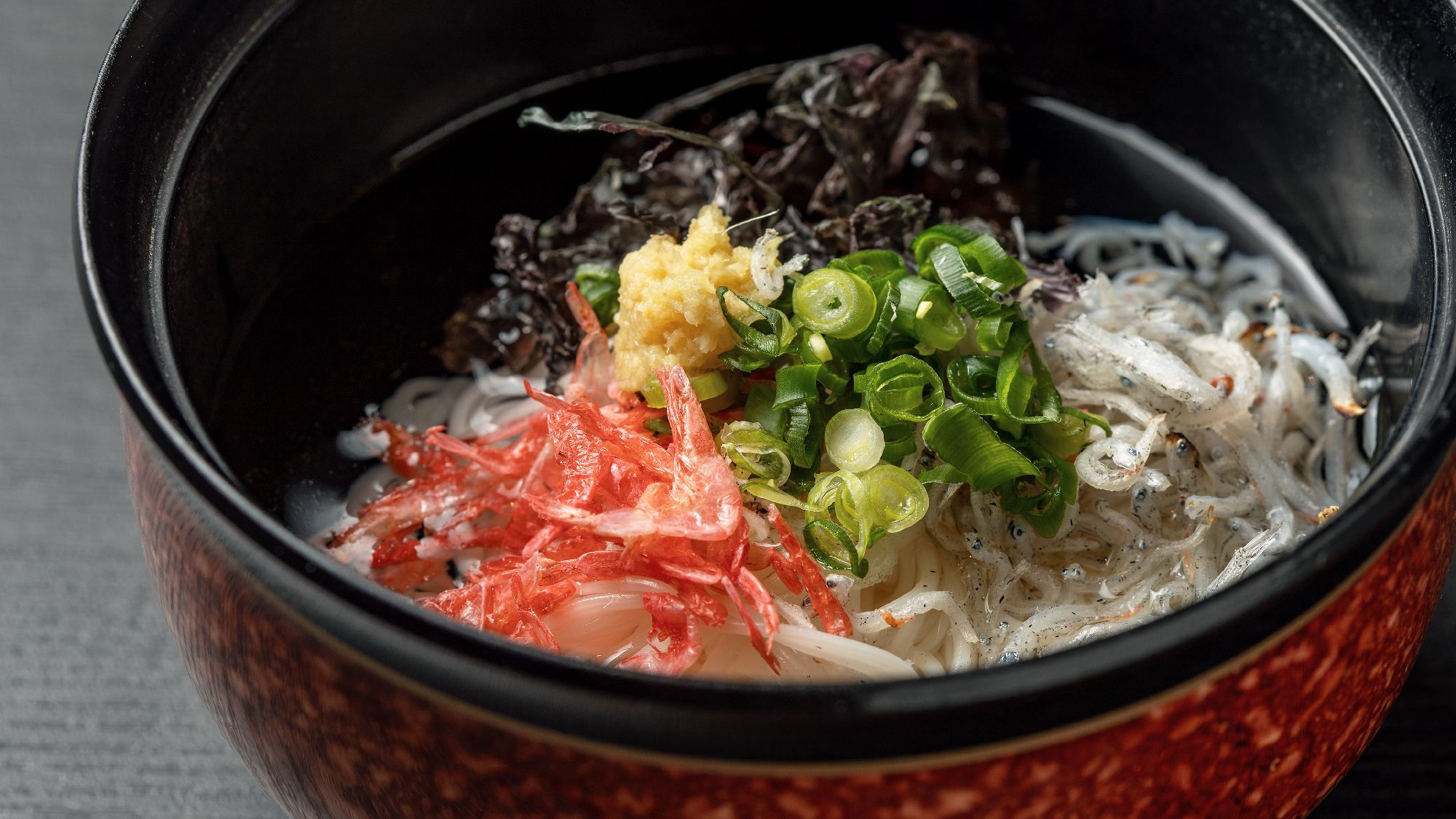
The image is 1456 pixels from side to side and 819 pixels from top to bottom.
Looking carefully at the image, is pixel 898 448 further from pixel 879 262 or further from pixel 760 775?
pixel 760 775

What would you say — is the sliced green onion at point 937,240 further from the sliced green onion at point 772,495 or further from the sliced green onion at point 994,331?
the sliced green onion at point 772,495

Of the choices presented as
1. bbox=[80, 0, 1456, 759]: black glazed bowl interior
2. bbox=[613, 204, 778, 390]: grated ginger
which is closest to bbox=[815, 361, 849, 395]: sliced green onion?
bbox=[613, 204, 778, 390]: grated ginger

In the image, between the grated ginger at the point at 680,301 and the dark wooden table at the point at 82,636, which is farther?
the dark wooden table at the point at 82,636

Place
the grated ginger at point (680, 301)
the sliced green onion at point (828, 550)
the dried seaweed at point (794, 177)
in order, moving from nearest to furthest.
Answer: the sliced green onion at point (828, 550) < the grated ginger at point (680, 301) < the dried seaweed at point (794, 177)

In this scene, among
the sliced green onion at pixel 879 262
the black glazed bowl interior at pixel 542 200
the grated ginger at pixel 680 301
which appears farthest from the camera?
the sliced green onion at pixel 879 262

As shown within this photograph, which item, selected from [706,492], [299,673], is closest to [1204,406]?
[706,492]

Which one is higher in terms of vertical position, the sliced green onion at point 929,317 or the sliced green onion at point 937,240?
the sliced green onion at point 937,240

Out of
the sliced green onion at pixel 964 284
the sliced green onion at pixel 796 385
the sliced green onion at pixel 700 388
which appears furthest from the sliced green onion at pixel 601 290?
the sliced green onion at pixel 964 284

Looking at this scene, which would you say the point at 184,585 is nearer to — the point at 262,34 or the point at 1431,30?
the point at 262,34
